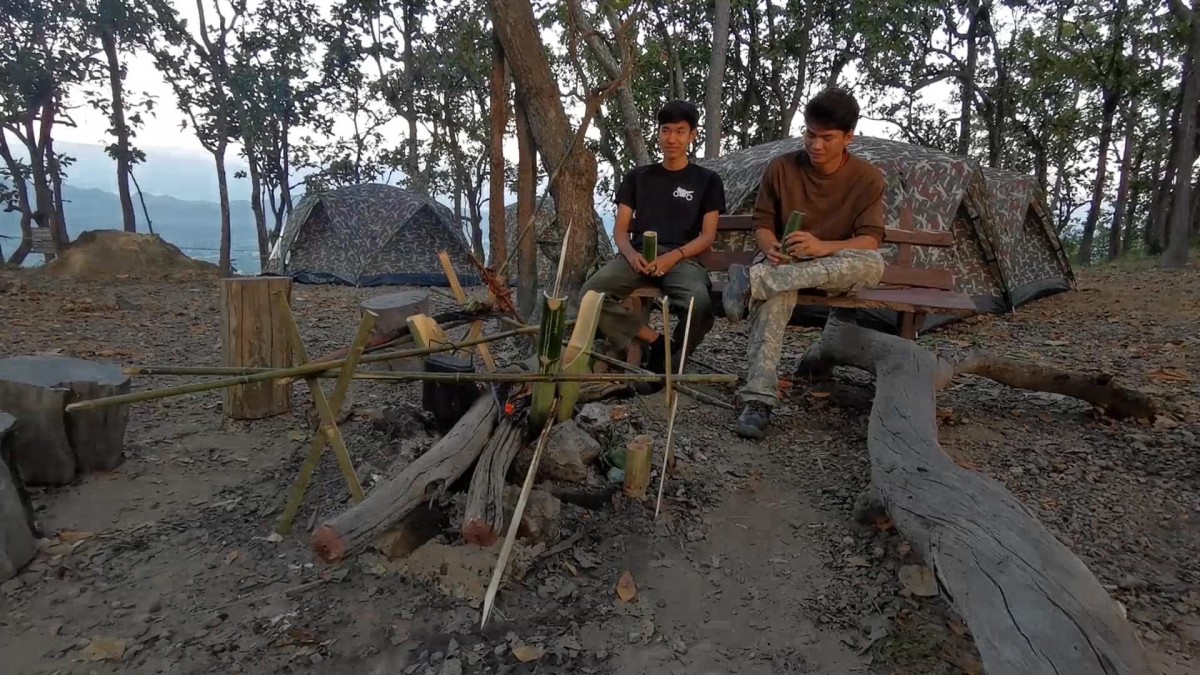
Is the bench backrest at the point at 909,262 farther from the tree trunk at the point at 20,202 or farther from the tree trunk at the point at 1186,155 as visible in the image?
the tree trunk at the point at 20,202

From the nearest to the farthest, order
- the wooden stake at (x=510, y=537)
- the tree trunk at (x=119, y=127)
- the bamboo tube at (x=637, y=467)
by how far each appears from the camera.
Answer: the wooden stake at (x=510, y=537) < the bamboo tube at (x=637, y=467) < the tree trunk at (x=119, y=127)

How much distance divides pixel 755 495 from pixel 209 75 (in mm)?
15307

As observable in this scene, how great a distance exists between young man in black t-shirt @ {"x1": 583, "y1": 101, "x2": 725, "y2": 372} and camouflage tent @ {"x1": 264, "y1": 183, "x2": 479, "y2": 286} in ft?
26.3

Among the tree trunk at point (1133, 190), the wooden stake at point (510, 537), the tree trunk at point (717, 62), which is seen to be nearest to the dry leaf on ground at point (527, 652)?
the wooden stake at point (510, 537)

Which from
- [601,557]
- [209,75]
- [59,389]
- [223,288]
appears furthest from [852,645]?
[209,75]

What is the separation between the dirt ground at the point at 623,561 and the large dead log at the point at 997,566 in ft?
1.10

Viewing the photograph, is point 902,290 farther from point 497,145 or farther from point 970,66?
point 970,66

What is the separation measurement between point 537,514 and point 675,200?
2441 mm

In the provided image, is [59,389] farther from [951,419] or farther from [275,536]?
[951,419]

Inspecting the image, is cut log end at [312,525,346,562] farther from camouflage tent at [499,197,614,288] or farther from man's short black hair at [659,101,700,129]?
camouflage tent at [499,197,614,288]

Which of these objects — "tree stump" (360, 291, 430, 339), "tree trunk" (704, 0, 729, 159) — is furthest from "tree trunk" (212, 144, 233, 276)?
→ "tree stump" (360, 291, 430, 339)

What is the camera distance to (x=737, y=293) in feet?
11.9

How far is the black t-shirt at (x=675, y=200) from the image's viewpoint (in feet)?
13.9

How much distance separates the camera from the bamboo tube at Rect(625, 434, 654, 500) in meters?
2.75
